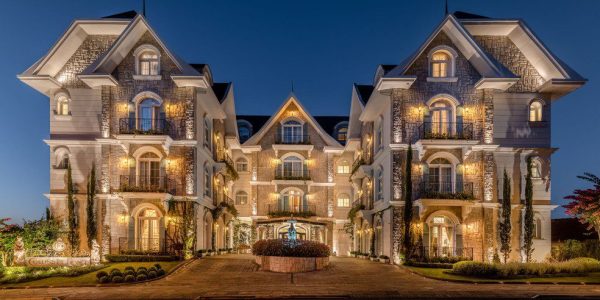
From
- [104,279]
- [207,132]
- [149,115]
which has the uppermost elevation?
[149,115]

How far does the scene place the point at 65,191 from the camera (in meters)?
31.6

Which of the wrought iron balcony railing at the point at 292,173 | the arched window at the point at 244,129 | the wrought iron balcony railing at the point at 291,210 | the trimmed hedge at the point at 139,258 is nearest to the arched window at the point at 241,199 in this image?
the wrought iron balcony railing at the point at 291,210

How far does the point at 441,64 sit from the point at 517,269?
1280 cm

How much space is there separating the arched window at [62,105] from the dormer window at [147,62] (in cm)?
515

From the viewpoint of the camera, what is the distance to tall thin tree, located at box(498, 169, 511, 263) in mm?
28583

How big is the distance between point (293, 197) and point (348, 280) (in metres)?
21.9

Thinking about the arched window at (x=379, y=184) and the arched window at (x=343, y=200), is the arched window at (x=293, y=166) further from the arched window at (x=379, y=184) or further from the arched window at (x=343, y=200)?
the arched window at (x=379, y=184)

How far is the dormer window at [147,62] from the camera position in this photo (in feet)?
Answer: 100

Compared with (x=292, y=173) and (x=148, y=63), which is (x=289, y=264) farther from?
(x=292, y=173)

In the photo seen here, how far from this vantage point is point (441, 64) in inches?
1190

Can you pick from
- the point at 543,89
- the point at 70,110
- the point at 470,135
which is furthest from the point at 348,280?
the point at 70,110

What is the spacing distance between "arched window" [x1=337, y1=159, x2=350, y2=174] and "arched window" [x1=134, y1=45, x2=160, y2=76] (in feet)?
64.8

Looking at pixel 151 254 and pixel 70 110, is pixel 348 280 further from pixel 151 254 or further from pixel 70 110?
pixel 70 110

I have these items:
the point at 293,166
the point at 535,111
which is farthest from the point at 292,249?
the point at 293,166
